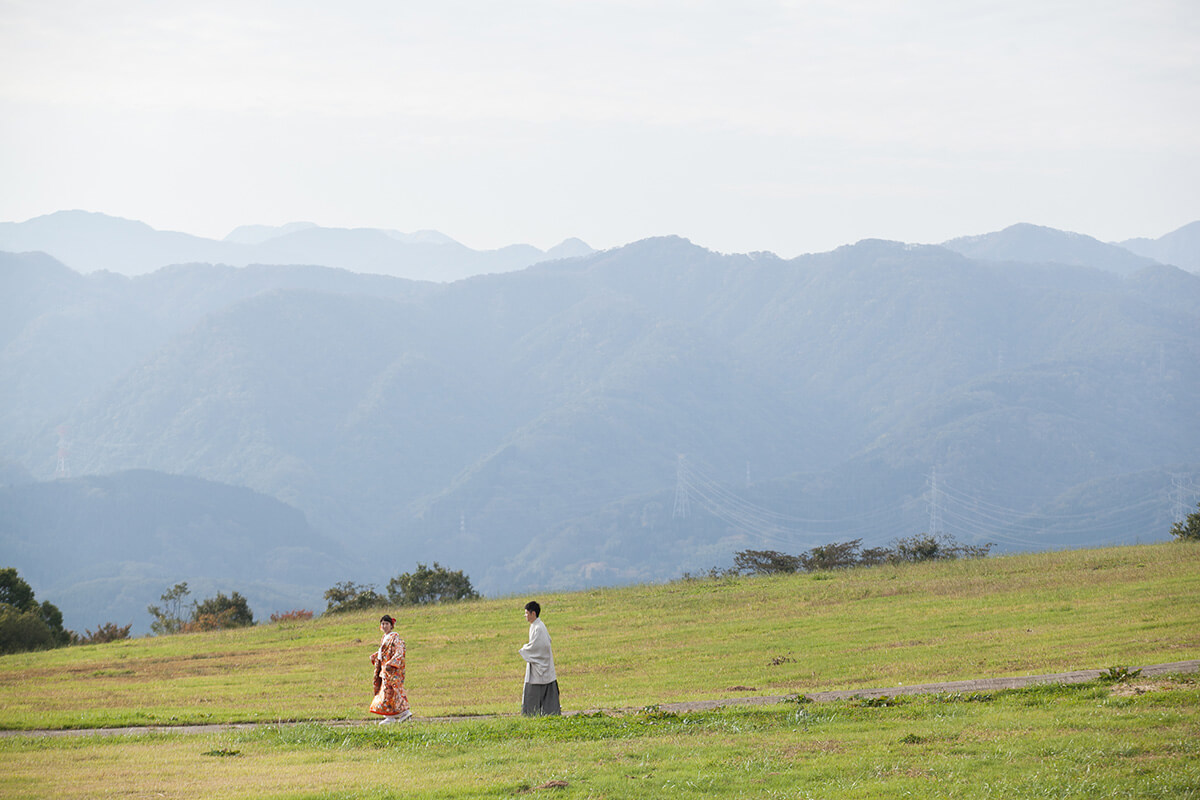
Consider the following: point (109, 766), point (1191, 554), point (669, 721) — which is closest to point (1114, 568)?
point (1191, 554)

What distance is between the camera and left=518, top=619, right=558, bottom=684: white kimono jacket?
54.2 ft

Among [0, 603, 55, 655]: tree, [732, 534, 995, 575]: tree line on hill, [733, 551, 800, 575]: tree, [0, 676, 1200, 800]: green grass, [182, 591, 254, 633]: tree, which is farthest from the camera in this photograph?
[182, 591, 254, 633]: tree

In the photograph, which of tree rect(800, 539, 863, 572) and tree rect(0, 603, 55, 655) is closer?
tree rect(0, 603, 55, 655)

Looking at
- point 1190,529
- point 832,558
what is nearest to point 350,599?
point 832,558

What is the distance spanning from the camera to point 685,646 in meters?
27.4

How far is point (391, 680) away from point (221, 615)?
34.0 meters

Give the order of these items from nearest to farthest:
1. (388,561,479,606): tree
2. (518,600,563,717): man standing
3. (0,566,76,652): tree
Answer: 1. (518,600,563,717): man standing
2. (0,566,76,652): tree
3. (388,561,479,606): tree

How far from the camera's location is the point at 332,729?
1653cm

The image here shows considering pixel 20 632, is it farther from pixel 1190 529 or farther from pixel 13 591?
pixel 1190 529

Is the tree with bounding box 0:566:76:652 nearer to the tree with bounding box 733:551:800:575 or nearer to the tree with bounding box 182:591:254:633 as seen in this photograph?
the tree with bounding box 182:591:254:633

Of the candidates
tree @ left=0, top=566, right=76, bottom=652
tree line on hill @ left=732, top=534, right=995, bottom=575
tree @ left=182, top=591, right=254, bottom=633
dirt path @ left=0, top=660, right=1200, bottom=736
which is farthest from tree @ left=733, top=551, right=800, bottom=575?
tree @ left=0, top=566, right=76, bottom=652

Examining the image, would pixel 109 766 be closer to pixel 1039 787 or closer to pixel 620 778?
pixel 620 778

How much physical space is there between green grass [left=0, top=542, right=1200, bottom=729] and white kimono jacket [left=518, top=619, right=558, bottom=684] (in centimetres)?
238

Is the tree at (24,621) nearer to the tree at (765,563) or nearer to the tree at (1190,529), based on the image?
the tree at (765,563)
